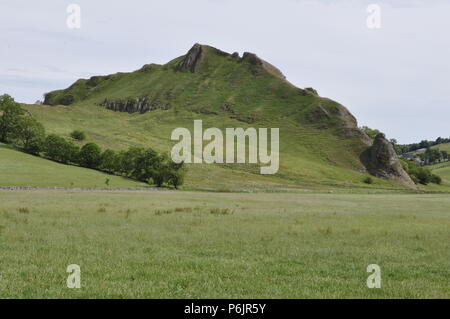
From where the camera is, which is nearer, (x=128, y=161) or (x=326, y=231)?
(x=326, y=231)

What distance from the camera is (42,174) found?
91.8 metres

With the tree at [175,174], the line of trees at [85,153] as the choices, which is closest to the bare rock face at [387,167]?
the line of trees at [85,153]

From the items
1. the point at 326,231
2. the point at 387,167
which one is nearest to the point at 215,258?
the point at 326,231

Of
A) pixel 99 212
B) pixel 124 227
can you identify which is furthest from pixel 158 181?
pixel 124 227

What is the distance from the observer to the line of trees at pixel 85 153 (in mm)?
97812

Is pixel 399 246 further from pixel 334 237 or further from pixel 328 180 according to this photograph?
pixel 328 180

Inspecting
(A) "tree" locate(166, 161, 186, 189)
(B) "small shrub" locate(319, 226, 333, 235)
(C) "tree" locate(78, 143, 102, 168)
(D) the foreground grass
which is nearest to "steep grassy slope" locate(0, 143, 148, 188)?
(A) "tree" locate(166, 161, 186, 189)

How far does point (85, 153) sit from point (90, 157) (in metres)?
1.83

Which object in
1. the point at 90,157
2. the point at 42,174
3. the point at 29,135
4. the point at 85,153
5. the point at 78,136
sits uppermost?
the point at 78,136

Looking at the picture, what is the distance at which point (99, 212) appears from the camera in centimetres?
3036

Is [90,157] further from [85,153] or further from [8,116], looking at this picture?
[8,116]

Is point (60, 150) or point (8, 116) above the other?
point (8, 116)

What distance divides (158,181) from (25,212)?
69825 millimetres

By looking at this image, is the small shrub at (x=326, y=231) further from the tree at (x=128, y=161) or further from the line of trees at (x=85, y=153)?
the tree at (x=128, y=161)
